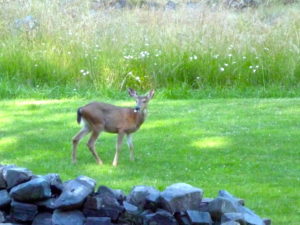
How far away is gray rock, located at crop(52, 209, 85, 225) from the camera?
22.4 ft

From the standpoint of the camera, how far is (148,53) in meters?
16.0

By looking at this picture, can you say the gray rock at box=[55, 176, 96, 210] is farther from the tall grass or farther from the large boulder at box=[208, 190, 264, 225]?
the tall grass

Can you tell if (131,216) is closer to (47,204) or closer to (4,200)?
(47,204)

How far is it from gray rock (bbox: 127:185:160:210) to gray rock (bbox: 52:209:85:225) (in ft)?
1.53

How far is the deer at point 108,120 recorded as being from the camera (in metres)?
10.1

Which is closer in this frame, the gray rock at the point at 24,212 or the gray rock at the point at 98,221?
the gray rock at the point at 98,221

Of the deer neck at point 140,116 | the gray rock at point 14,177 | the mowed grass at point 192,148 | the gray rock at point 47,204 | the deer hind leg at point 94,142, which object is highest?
the gray rock at point 14,177

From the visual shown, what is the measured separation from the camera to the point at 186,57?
16062 millimetres

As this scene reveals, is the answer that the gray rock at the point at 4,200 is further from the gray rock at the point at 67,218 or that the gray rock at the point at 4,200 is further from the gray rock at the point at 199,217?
the gray rock at the point at 199,217

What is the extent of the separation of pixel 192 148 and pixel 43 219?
13.5ft

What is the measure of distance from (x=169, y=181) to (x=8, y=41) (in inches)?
345

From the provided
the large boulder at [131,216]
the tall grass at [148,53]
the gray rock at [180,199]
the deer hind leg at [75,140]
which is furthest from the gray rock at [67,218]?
the tall grass at [148,53]

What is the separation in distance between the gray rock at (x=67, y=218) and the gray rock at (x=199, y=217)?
0.91 metres

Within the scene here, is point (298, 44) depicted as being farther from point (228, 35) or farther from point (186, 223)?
point (186, 223)
